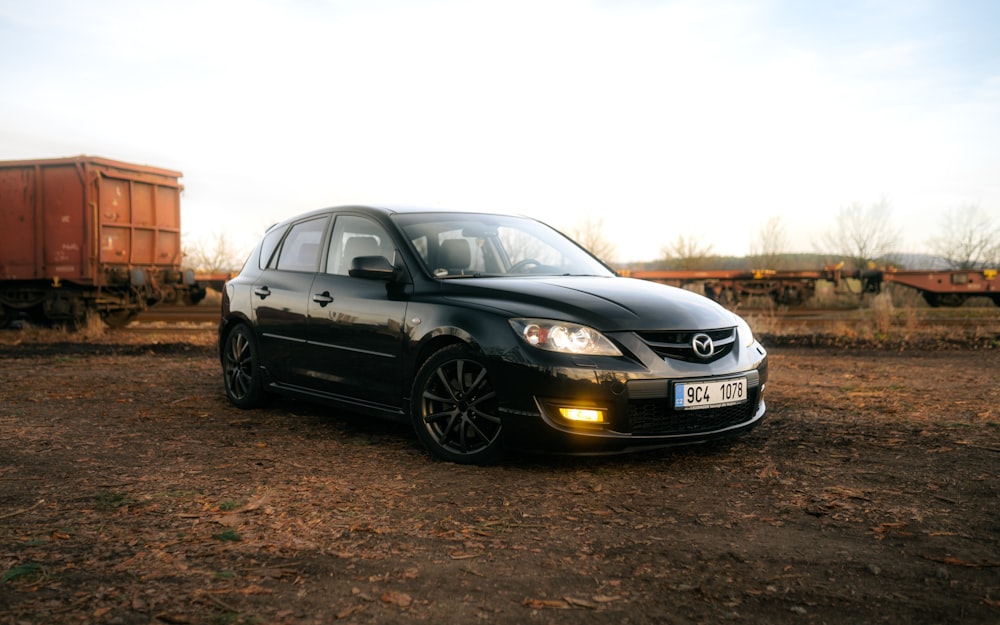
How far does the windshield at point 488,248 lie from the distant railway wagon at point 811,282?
43.8 feet

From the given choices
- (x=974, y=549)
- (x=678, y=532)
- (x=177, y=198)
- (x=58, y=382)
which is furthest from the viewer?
(x=177, y=198)

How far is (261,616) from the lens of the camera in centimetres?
287

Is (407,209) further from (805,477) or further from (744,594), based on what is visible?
(744,594)

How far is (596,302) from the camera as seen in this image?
4855mm

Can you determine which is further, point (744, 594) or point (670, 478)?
point (670, 478)

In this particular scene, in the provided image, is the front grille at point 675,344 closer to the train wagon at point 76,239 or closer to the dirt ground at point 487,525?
the dirt ground at point 487,525

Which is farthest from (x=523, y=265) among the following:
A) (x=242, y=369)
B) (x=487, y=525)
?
(x=242, y=369)

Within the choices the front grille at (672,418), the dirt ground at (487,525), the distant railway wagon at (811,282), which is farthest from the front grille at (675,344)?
the distant railway wagon at (811,282)

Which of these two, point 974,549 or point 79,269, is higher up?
point 79,269

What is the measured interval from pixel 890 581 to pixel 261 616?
7.37 feet

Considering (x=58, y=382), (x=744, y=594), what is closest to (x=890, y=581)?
(x=744, y=594)

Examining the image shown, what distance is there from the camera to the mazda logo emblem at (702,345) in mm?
4762

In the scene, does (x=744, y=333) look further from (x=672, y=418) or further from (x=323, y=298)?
(x=323, y=298)

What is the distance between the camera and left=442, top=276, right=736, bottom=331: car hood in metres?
4.72
